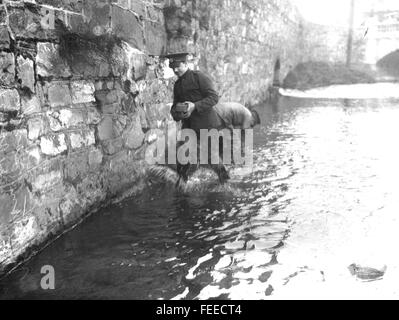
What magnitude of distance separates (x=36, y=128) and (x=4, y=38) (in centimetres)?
71

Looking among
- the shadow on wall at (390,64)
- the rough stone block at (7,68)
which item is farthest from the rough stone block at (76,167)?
the shadow on wall at (390,64)

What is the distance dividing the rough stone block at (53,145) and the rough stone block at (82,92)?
407 mm

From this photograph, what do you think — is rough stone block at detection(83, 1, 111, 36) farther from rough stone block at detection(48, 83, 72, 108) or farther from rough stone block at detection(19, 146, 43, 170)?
rough stone block at detection(19, 146, 43, 170)

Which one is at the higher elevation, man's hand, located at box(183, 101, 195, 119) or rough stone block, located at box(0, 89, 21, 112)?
rough stone block, located at box(0, 89, 21, 112)

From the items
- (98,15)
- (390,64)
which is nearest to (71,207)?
(98,15)

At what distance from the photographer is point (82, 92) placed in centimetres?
386

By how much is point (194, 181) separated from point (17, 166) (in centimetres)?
227

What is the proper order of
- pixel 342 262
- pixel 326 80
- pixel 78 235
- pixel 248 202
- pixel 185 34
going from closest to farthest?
pixel 342 262 < pixel 78 235 < pixel 248 202 < pixel 185 34 < pixel 326 80

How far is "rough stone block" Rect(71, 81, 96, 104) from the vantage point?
375 centimetres

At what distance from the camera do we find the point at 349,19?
19.4 metres

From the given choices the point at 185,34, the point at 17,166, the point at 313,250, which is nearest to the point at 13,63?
the point at 17,166

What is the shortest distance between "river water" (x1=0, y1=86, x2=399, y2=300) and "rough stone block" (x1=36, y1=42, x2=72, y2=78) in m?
1.38

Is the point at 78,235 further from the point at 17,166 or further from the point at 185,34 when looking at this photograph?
the point at 185,34

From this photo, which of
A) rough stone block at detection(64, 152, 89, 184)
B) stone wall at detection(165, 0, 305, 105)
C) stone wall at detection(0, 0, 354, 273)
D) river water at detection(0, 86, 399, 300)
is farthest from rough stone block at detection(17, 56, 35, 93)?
stone wall at detection(165, 0, 305, 105)
